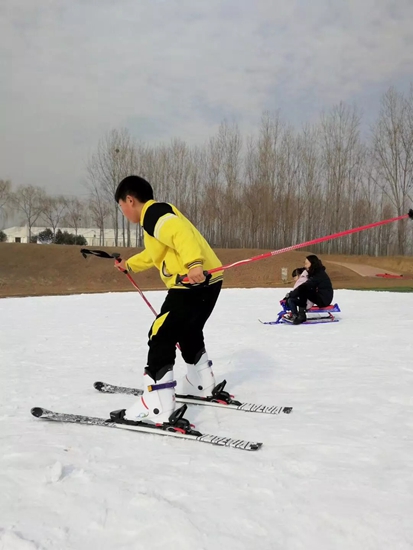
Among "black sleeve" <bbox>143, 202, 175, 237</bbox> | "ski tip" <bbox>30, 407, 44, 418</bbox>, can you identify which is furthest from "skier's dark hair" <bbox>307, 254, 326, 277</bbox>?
"ski tip" <bbox>30, 407, 44, 418</bbox>

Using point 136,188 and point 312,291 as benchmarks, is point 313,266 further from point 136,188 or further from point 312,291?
point 136,188

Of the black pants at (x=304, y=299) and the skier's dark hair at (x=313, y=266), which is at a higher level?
the skier's dark hair at (x=313, y=266)

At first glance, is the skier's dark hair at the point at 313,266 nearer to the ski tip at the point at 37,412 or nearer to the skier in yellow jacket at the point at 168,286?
the skier in yellow jacket at the point at 168,286

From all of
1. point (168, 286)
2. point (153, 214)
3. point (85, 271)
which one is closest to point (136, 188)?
point (153, 214)

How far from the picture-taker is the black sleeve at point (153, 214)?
10.4ft

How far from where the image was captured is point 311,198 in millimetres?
42062

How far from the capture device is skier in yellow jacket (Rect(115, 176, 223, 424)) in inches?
121

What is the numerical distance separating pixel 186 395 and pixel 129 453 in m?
1.19

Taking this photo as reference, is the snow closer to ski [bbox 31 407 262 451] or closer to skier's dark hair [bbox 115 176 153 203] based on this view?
ski [bbox 31 407 262 451]

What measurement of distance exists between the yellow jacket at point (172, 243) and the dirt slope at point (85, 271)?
2348 centimetres

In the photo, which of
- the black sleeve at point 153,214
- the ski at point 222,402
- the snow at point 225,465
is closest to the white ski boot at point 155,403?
the snow at point 225,465

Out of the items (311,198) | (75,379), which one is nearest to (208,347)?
(75,379)

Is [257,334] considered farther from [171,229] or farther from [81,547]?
[81,547]

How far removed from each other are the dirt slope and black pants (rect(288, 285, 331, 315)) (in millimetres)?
17799
